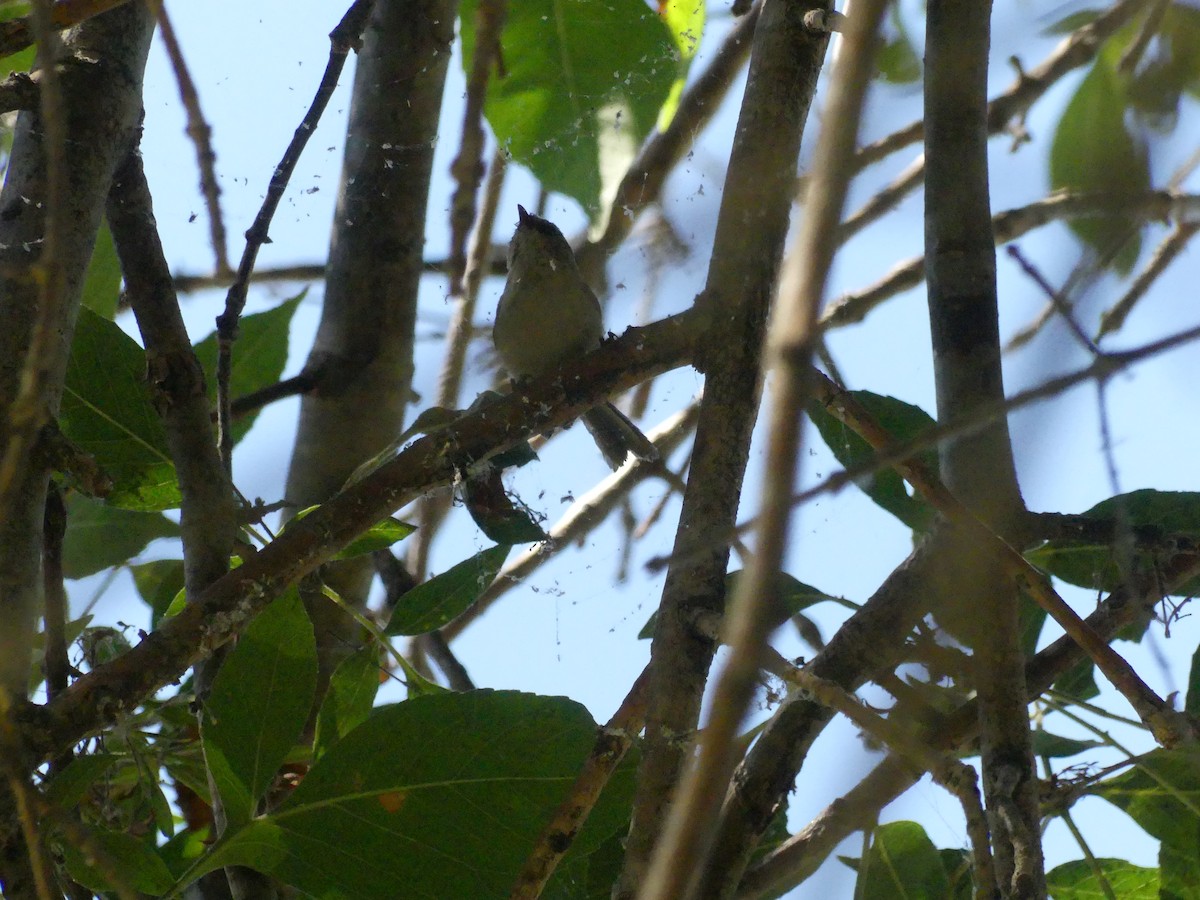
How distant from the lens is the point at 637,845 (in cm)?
111

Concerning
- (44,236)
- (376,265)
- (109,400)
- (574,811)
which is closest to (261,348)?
(376,265)

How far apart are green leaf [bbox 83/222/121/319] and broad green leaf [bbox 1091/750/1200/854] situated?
1824 mm

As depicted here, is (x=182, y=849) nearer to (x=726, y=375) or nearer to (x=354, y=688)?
(x=354, y=688)

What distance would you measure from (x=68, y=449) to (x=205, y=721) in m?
0.37

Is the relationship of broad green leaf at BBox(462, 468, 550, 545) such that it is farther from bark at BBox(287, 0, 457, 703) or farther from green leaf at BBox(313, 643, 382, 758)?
bark at BBox(287, 0, 457, 703)

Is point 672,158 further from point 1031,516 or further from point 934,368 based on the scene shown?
point 1031,516

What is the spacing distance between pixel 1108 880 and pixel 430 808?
1024 mm

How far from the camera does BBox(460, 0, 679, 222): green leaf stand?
2.02 meters

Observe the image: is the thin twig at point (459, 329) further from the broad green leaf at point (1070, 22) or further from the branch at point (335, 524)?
the broad green leaf at point (1070, 22)

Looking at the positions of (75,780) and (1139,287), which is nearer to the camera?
(75,780)

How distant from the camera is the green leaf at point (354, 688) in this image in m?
1.70

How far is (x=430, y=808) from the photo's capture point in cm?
138

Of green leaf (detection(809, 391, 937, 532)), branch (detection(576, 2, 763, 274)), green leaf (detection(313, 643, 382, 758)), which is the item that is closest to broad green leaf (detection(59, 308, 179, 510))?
green leaf (detection(313, 643, 382, 758))

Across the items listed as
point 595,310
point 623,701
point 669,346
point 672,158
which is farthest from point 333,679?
point 595,310
